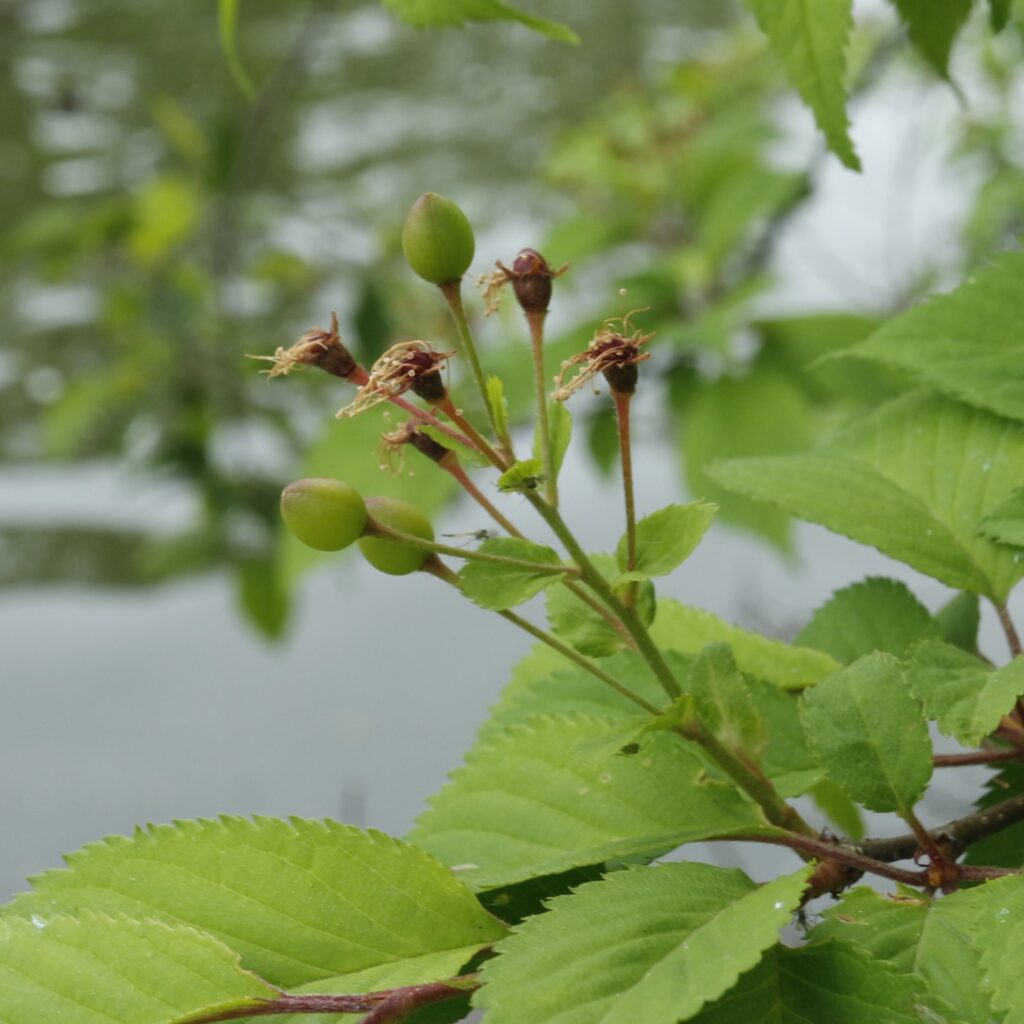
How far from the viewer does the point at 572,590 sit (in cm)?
27

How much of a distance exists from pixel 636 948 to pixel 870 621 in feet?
0.50

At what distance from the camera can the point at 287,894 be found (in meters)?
0.27

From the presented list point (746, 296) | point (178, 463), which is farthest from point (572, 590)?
point (178, 463)

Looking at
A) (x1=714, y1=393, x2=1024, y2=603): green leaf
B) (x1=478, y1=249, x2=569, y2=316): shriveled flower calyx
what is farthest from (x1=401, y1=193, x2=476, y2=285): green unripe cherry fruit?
(x1=714, y1=393, x2=1024, y2=603): green leaf

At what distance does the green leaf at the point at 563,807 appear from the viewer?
0.89 ft

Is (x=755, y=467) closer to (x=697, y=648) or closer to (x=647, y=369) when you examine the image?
(x=697, y=648)

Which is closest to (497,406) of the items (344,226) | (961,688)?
(961,688)

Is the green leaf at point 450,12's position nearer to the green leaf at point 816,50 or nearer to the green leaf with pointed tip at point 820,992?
the green leaf at point 816,50

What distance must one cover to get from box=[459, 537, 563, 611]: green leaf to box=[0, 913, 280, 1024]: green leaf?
0.09 meters

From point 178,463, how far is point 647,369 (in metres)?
0.72

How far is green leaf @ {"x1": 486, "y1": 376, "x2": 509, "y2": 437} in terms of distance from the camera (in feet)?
0.86

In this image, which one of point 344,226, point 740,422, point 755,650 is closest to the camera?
point 755,650

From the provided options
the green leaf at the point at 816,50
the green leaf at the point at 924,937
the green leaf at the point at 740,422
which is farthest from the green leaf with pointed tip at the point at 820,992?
the green leaf at the point at 740,422

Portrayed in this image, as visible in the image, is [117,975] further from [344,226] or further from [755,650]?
[344,226]
